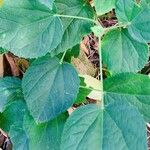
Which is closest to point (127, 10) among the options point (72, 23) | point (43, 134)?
point (72, 23)

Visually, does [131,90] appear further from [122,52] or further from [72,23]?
[72,23]

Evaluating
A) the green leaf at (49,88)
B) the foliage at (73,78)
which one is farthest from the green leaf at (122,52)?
the green leaf at (49,88)

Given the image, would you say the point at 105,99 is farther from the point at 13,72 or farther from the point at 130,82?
the point at 13,72

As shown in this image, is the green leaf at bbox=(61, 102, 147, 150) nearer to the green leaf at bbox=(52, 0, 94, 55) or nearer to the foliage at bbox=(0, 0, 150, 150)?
the foliage at bbox=(0, 0, 150, 150)

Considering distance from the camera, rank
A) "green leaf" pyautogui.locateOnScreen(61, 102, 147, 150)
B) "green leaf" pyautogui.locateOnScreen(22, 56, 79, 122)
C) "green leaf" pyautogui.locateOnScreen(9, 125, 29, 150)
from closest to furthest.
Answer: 1. "green leaf" pyautogui.locateOnScreen(61, 102, 147, 150)
2. "green leaf" pyautogui.locateOnScreen(22, 56, 79, 122)
3. "green leaf" pyautogui.locateOnScreen(9, 125, 29, 150)

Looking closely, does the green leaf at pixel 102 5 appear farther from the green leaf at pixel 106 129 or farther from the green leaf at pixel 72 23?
the green leaf at pixel 106 129

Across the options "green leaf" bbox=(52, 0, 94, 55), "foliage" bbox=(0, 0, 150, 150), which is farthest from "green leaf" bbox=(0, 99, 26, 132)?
"green leaf" bbox=(52, 0, 94, 55)

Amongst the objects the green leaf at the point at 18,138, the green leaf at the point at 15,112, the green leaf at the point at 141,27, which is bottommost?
A: the green leaf at the point at 18,138
